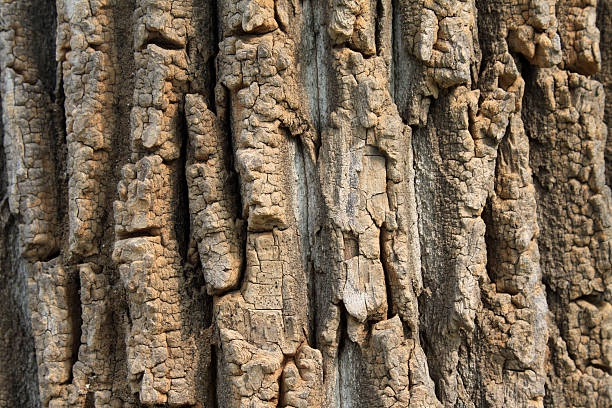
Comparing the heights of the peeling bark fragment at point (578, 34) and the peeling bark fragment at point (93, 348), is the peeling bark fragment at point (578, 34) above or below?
above

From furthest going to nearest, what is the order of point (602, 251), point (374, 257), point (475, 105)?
1. point (602, 251)
2. point (475, 105)
3. point (374, 257)

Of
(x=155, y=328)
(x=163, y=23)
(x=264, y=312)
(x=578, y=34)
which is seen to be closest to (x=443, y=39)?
(x=578, y=34)

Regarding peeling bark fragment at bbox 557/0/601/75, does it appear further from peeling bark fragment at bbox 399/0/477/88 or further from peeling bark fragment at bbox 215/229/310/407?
peeling bark fragment at bbox 215/229/310/407

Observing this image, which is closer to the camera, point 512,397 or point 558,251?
point 512,397

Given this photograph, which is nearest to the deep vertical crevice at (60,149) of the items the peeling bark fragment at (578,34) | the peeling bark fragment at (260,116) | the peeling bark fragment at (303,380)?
the peeling bark fragment at (260,116)

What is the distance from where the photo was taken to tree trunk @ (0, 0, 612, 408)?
1872 millimetres

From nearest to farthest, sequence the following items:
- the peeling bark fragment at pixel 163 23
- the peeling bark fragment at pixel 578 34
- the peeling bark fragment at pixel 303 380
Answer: the peeling bark fragment at pixel 303 380 < the peeling bark fragment at pixel 163 23 < the peeling bark fragment at pixel 578 34

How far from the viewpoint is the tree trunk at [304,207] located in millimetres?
1872

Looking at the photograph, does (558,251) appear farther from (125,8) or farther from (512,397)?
(125,8)

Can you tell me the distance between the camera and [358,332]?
1886mm

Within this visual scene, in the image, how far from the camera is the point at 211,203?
1885mm

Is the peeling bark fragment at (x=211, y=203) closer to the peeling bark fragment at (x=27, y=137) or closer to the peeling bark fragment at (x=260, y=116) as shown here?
the peeling bark fragment at (x=260, y=116)

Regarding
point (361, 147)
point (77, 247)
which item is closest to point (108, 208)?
point (77, 247)

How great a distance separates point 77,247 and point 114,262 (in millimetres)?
156
